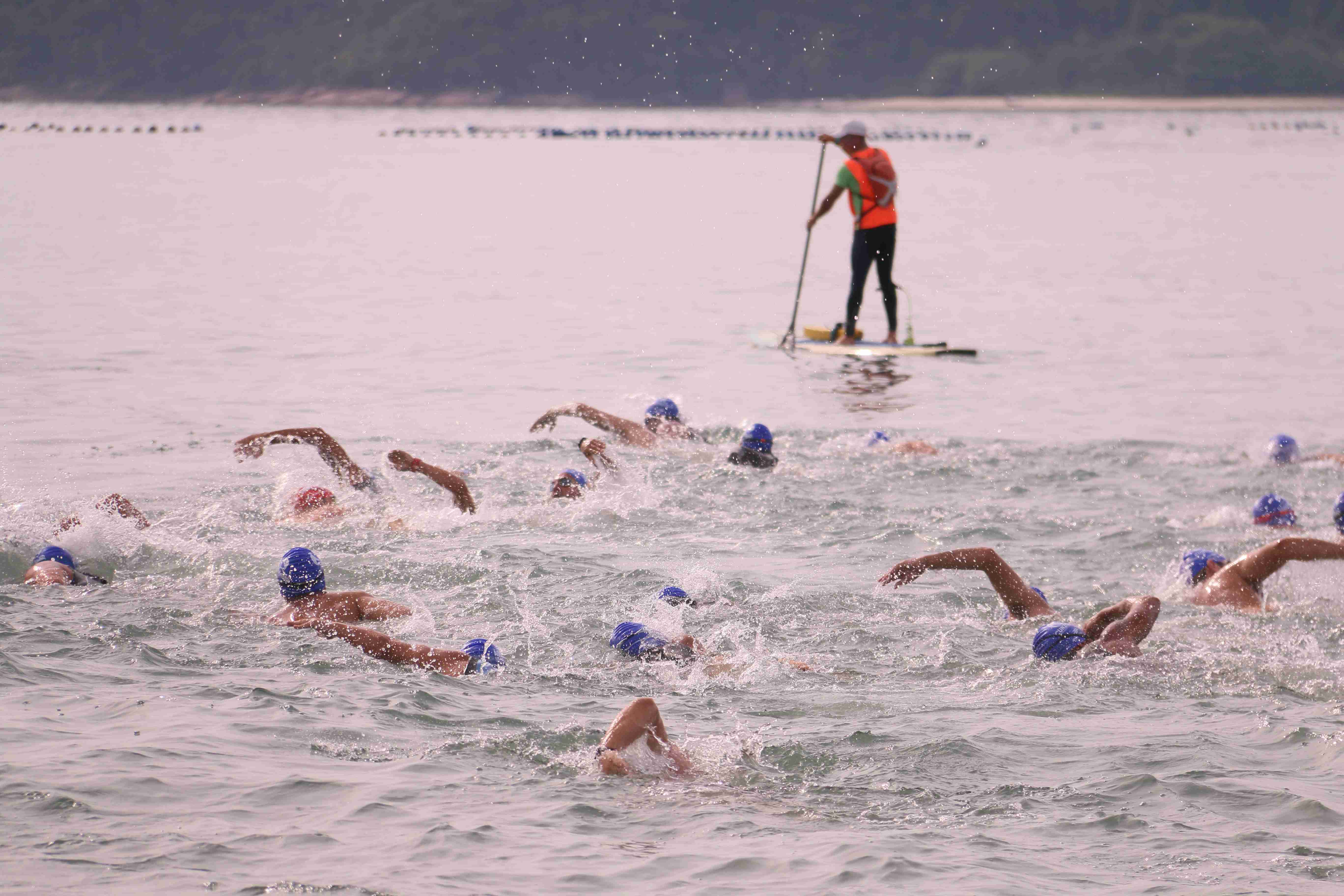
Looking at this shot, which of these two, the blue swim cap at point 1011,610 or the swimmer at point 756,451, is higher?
the swimmer at point 756,451

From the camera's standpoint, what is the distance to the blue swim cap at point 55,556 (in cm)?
1093

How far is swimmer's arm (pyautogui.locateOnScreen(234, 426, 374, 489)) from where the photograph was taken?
1220 cm

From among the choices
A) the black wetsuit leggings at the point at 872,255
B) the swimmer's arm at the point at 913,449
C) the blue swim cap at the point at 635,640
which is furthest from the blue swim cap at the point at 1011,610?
the black wetsuit leggings at the point at 872,255

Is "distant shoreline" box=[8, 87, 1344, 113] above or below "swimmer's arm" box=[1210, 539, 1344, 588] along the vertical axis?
above

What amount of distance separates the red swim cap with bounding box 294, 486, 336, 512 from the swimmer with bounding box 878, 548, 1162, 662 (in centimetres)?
541

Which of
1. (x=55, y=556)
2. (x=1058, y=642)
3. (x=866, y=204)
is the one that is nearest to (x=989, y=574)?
(x=1058, y=642)

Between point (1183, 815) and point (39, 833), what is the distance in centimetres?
520

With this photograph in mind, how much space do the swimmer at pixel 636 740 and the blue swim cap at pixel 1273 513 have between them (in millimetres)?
7961

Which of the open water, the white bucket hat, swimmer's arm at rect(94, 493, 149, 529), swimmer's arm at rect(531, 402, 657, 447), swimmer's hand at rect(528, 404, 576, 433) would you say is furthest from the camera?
the white bucket hat

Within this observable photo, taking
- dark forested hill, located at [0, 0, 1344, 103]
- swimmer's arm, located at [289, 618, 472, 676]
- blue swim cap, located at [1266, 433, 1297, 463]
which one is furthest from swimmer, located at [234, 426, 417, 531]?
dark forested hill, located at [0, 0, 1344, 103]

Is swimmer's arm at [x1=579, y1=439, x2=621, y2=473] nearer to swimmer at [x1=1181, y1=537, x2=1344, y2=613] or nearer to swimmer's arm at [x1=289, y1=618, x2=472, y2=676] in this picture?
swimmer's arm at [x1=289, y1=618, x2=472, y2=676]

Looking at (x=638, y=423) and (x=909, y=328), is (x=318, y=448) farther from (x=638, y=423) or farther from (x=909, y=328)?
(x=909, y=328)

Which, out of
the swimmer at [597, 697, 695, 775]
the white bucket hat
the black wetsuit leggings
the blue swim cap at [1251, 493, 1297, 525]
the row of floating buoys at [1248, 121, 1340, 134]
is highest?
the row of floating buoys at [1248, 121, 1340, 134]

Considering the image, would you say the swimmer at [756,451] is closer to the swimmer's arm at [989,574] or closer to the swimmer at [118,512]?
the swimmer's arm at [989,574]
